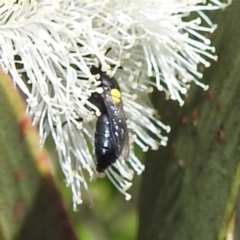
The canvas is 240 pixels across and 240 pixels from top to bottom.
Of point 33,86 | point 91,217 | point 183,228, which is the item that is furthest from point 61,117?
point 91,217

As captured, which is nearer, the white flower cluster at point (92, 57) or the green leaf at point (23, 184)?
the green leaf at point (23, 184)

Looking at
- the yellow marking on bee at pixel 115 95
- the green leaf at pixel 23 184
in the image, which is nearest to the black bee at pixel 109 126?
the yellow marking on bee at pixel 115 95

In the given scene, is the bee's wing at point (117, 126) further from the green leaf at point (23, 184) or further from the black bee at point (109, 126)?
the green leaf at point (23, 184)

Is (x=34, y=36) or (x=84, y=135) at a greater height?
(x=34, y=36)

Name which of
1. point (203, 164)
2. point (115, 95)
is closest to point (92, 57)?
point (115, 95)

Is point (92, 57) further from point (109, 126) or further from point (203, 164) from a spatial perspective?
point (203, 164)

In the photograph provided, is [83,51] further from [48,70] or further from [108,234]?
[108,234]
